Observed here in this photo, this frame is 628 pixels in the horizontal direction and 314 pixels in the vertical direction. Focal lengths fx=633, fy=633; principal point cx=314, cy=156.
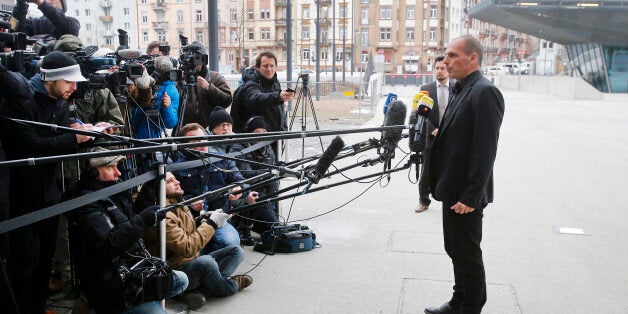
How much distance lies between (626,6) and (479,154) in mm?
46152

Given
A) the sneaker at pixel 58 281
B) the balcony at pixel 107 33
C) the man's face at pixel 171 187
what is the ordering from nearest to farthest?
the man's face at pixel 171 187 → the sneaker at pixel 58 281 → the balcony at pixel 107 33

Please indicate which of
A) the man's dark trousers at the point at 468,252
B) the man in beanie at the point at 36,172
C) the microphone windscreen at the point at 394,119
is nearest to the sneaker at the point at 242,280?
the man in beanie at the point at 36,172

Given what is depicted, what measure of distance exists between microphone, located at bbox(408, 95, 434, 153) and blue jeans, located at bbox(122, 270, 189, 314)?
2.09 meters

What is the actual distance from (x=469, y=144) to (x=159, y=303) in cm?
262

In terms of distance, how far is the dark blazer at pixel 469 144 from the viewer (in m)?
4.55

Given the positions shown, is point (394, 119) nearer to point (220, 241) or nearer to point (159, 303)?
point (220, 241)

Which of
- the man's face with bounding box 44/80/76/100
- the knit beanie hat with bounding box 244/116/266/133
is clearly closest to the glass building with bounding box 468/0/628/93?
the knit beanie hat with bounding box 244/116/266/133

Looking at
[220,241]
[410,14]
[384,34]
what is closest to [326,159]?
[220,241]

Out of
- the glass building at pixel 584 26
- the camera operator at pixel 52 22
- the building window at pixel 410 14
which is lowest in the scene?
the camera operator at pixel 52 22

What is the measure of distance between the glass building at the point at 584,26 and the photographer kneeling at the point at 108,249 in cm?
4649

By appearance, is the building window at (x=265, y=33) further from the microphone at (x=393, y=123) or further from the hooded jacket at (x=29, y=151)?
the hooded jacket at (x=29, y=151)

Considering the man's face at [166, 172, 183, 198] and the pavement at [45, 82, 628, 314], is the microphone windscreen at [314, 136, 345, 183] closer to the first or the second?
the man's face at [166, 172, 183, 198]

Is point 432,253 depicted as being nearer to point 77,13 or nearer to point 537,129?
point 537,129

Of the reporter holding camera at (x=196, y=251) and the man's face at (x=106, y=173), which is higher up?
the man's face at (x=106, y=173)
